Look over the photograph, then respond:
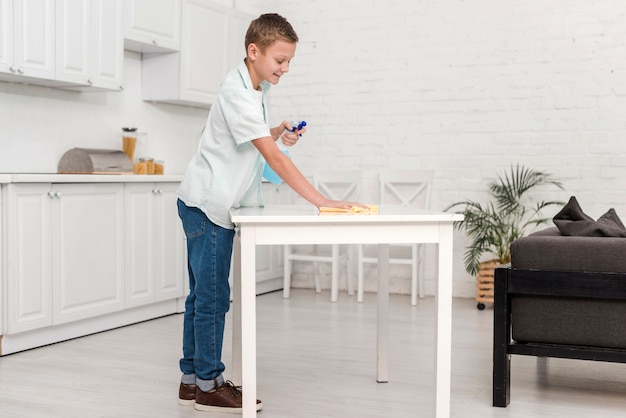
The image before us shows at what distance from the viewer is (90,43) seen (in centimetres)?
455

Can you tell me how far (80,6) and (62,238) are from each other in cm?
132

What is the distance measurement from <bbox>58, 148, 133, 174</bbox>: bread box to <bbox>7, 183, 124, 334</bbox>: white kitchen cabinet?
26 cm

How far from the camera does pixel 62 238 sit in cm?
412

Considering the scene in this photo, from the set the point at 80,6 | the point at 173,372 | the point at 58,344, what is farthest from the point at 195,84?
the point at 173,372

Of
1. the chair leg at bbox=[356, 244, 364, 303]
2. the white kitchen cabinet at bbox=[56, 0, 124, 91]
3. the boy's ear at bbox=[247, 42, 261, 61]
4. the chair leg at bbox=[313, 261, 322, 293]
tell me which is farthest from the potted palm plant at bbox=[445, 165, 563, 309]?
the boy's ear at bbox=[247, 42, 261, 61]

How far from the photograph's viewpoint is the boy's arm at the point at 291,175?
260 centimetres

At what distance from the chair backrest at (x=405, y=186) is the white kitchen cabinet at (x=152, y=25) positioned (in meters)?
1.81

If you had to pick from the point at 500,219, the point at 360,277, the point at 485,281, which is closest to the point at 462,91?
the point at 500,219

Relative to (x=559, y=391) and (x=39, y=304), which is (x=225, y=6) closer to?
(x=39, y=304)

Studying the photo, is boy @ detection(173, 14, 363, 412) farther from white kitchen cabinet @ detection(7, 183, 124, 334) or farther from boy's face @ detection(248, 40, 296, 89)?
white kitchen cabinet @ detection(7, 183, 124, 334)

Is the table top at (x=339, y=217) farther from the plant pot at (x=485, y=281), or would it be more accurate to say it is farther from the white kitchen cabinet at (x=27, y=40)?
the plant pot at (x=485, y=281)

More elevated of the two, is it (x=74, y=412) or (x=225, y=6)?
(x=225, y=6)

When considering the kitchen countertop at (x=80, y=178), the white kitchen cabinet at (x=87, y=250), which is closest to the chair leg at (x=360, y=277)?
the kitchen countertop at (x=80, y=178)

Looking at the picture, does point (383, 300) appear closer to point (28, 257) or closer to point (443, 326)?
point (443, 326)
